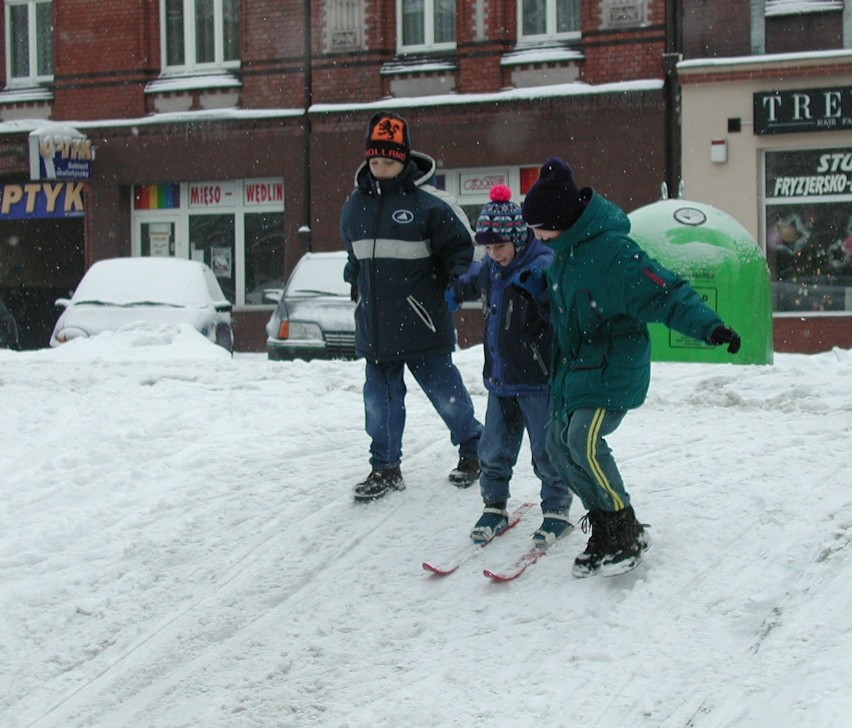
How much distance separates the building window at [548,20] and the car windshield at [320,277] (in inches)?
276

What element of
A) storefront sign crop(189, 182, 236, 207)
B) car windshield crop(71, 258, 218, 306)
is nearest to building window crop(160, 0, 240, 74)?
storefront sign crop(189, 182, 236, 207)

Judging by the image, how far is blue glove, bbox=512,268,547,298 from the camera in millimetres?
5121

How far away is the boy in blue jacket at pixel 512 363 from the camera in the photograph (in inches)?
207

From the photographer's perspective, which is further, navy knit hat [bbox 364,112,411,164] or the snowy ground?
navy knit hat [bbox 364,112,411,164]

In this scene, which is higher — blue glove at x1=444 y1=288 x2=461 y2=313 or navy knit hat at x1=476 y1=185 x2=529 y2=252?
navy knit hat at x1=476 y1=185 x2=529 y2=252

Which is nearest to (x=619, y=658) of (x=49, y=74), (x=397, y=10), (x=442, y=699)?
(x=442, y=699)

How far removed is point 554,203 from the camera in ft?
15.2

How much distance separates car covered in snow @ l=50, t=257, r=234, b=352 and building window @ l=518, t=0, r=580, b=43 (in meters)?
7.72

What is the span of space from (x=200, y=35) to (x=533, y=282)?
18.4 m

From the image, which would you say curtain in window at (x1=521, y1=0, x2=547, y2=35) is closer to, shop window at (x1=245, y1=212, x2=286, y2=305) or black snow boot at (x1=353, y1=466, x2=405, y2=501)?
shop window at (x1=245, y1=212, x2=286, y2=305)

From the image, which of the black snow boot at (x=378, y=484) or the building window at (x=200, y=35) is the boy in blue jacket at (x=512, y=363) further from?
the building window at (x=200, y=35)

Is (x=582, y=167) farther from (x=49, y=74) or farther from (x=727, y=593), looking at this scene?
Result: (x=727, y=593)

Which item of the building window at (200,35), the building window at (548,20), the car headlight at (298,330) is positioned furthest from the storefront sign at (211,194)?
the car headlight at (298,330)

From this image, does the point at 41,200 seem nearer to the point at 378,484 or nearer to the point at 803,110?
the point at 803,110
